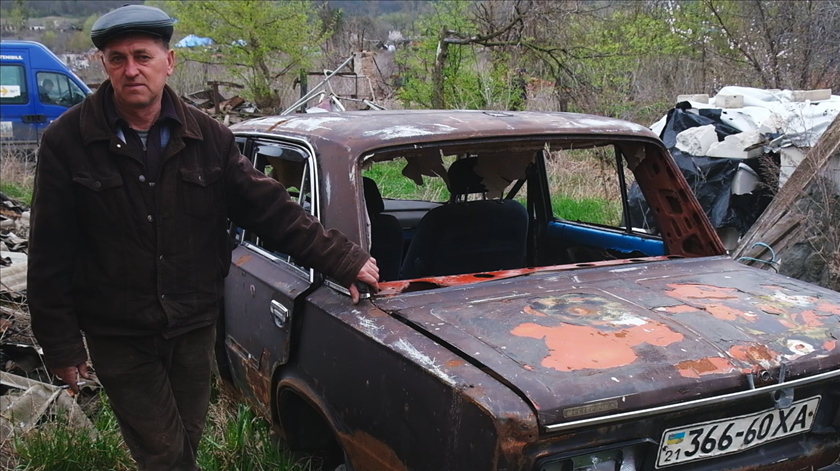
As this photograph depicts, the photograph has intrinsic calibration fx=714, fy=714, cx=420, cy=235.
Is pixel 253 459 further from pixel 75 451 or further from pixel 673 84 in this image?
pixel 673 84

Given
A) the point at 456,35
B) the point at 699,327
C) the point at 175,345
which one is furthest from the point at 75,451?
the point at 456,35

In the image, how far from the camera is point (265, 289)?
284 centimetres

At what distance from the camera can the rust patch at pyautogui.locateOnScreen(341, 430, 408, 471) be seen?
6.68 ft

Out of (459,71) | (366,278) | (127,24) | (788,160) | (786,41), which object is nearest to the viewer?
(127,24)

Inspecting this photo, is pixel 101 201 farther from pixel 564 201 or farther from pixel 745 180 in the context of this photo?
pixel 564 201

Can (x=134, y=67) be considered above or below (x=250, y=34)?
above

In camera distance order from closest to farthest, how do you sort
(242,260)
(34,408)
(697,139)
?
(242,260), (34,408), (697,139)

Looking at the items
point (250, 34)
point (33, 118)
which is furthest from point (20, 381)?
point (250, 34)

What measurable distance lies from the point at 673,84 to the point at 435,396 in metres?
12.7

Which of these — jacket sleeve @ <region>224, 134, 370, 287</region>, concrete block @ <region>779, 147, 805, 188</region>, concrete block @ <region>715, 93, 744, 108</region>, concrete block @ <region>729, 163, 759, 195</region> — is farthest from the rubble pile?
concrete block @ <region>715, 93, 744, 108</region>

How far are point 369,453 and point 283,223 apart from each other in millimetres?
836

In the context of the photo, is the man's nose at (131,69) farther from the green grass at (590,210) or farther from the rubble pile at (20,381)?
the green grass at (590,210)

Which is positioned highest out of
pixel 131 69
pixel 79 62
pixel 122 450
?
pixel 131 69

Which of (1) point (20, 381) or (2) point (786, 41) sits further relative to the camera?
(2) point (786, 41)
